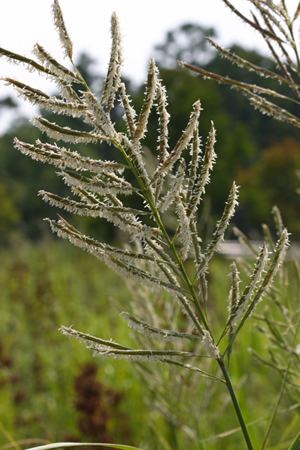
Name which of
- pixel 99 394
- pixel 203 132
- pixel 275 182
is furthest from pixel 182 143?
pixel 275 182

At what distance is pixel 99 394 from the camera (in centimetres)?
399

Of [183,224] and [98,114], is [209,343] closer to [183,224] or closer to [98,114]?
[183,224]

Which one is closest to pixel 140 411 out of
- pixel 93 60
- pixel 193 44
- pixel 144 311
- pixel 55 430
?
pixel 55 430

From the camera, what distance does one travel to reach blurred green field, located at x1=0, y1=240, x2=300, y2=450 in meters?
2.21

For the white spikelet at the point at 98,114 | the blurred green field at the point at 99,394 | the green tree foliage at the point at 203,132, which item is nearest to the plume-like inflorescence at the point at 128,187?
the white spikelet at the point at 98,114

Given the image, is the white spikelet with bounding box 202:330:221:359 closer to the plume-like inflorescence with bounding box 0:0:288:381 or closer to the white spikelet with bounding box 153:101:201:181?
the plume-like inflorescence with bounding box 0:0:288:381

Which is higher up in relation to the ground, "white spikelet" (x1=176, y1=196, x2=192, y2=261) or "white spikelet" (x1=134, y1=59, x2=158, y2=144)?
"white spikelet" (x1=134, y1=59, x2=158, y2=144)

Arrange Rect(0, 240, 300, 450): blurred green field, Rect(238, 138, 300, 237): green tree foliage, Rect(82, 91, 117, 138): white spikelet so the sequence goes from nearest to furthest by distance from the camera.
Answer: Rect(82, 91, 117, 138): white spikelet → Rect(0, 240, 300, 450): blurred green field → Rect(238, 138, 300, 237): green tree foliage

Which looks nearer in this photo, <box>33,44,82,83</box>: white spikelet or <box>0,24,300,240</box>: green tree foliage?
<box>33,44,82,83</box>: white spikelet

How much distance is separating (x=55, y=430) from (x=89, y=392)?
1113 millimetres

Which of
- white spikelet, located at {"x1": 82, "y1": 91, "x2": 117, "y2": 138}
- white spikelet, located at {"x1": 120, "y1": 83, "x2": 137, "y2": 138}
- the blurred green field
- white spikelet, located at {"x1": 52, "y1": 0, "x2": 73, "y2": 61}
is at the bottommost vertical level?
the blurred green field

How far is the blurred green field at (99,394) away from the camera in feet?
7.26

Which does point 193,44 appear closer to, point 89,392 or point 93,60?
point 93,60

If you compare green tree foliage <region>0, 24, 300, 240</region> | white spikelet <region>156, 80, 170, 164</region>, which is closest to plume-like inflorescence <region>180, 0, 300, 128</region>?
white spikelet <region>156, 80, 170, 164</region>
